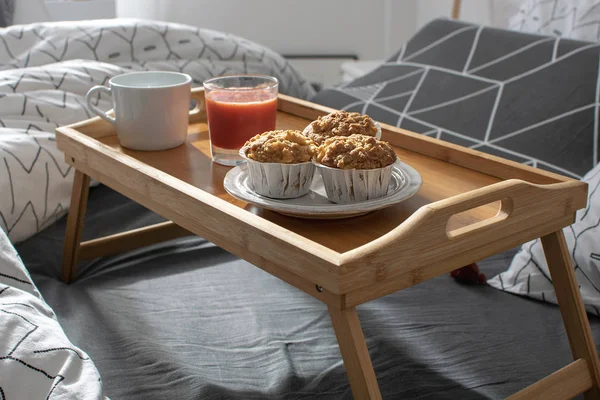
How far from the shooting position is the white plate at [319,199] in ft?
2.83

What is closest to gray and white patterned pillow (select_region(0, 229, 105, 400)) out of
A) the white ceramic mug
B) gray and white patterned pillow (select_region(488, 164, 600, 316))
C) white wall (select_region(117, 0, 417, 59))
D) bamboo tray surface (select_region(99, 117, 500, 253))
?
bamboo tray surface (select_region(99, 117, 500, 253))

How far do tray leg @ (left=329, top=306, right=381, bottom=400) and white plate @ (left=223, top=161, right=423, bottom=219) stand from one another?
146 millimetres

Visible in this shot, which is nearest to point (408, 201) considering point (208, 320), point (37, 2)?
point (208, 320)

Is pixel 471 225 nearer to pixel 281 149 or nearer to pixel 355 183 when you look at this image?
pixel 355 183

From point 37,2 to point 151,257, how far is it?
67.3 inches

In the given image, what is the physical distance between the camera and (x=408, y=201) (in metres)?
0.97

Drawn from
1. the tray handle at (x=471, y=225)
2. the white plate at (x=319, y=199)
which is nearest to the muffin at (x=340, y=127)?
the white plate at (x=319, y=199)

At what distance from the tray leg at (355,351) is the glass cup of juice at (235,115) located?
1.44 ft

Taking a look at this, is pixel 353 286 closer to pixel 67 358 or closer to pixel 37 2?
pixel 67 358

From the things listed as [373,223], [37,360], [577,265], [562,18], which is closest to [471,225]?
[373,223]

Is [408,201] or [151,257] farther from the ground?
[408,201]

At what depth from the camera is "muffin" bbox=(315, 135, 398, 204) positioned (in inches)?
34.4

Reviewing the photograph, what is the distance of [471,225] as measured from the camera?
2.80 feet

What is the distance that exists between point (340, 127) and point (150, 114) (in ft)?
1.12
